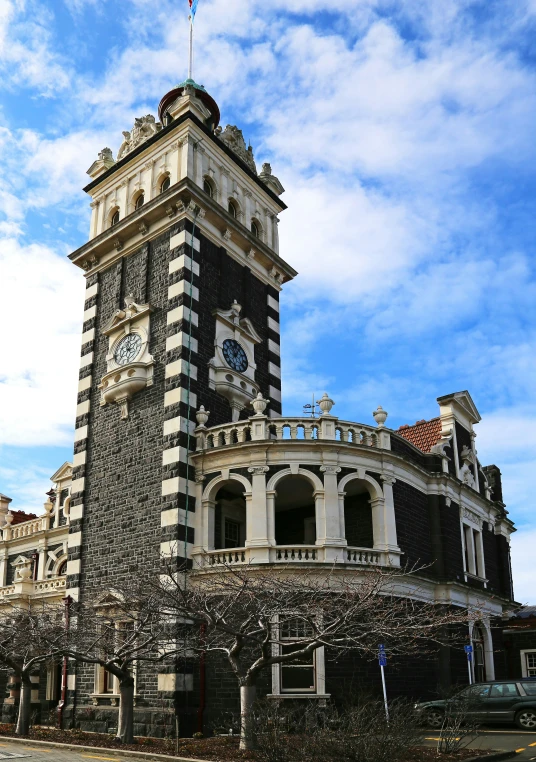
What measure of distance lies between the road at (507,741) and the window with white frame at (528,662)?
446 inches

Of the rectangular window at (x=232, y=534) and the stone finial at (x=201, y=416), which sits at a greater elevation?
the stone finial at (x=201, y=416)

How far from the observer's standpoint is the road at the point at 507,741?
1805cm

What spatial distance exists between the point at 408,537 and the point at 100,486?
1194 cm

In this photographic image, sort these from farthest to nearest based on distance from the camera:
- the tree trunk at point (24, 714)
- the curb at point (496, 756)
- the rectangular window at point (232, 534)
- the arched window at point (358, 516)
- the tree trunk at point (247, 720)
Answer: the rectangular window at point (232, 534) < the arched window at point (358, 516) < the tree trunk at point (24, 714) < the tree trunk at point (247, 720) < the curb at point (496, 756)

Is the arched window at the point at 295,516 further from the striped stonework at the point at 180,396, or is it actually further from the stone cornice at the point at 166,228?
the stone cornice at the point at 166,228

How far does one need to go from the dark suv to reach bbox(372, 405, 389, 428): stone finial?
30.3ft

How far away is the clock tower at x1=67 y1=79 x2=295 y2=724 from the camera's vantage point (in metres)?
27.7

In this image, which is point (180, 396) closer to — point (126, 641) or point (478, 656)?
point (126, 641)

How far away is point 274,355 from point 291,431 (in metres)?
8.50

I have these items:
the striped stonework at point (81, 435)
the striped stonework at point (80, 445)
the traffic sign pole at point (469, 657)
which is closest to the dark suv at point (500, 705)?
the traffic sign pole at point (469, 657)

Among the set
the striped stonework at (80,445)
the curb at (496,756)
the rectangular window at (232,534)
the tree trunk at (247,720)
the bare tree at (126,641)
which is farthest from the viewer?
the striped stonework at (80,445)

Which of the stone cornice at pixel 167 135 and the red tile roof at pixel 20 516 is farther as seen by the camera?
the red tile roof at pixel 20 516

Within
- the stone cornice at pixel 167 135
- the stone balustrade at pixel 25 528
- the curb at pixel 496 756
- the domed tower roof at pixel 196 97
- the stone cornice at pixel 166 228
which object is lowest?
the curb at pixel 496 756

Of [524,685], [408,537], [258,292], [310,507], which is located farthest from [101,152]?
[524,685]
